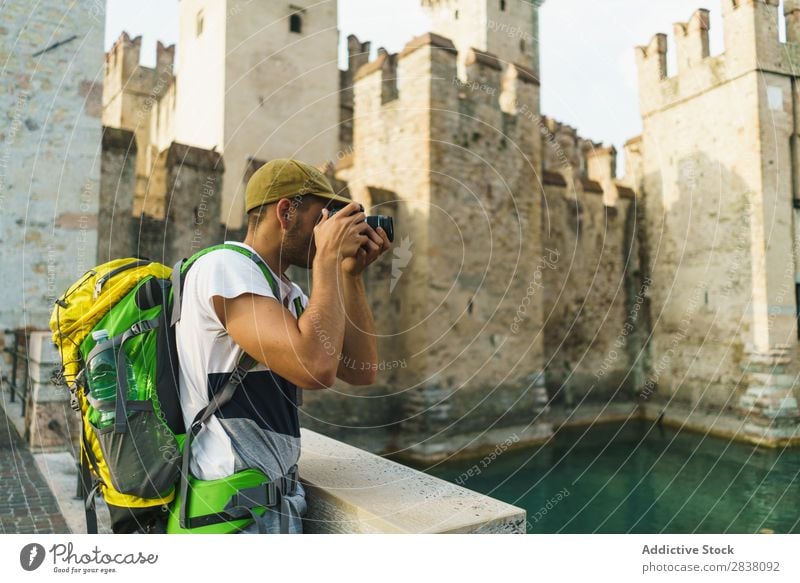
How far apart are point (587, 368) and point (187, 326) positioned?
12.1 metres

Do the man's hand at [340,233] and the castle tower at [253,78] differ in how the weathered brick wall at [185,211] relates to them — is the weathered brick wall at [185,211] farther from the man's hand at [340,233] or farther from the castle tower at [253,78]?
the man's hand at [340,233]

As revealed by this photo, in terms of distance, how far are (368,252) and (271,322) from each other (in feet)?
1.30

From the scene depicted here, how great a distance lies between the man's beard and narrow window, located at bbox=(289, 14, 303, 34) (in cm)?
1240

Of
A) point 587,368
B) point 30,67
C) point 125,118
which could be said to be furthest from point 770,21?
point 125,118

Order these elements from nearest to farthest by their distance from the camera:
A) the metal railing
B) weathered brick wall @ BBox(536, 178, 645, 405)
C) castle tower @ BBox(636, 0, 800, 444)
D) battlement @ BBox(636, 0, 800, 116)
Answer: the metal railing → castle tower @ BBox(636, 0, 800, 444) → battlement @ BBox(636, 0, 800, 116) → weathered brick wall @ BBox(536, 178, 645, 405)

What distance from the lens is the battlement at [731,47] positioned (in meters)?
10.4

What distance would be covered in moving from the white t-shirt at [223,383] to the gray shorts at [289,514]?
96 mm

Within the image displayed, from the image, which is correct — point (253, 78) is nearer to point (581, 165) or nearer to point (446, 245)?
point (446, 245)

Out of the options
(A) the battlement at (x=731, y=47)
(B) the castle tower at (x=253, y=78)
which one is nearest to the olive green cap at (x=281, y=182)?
(B) the castle tower at (x=253, y=78)

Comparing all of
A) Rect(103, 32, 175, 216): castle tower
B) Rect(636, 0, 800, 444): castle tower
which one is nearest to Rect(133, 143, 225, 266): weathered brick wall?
Rect(103, 32, 175, 216): castle tower

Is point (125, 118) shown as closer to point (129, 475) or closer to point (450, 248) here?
point (450, 248)

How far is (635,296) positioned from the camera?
1340 cm

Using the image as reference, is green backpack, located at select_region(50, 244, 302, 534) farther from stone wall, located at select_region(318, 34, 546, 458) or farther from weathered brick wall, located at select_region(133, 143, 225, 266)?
stone wall, located at select_region(318, 34, 546, 458)

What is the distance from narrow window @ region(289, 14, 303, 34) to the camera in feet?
40.6
